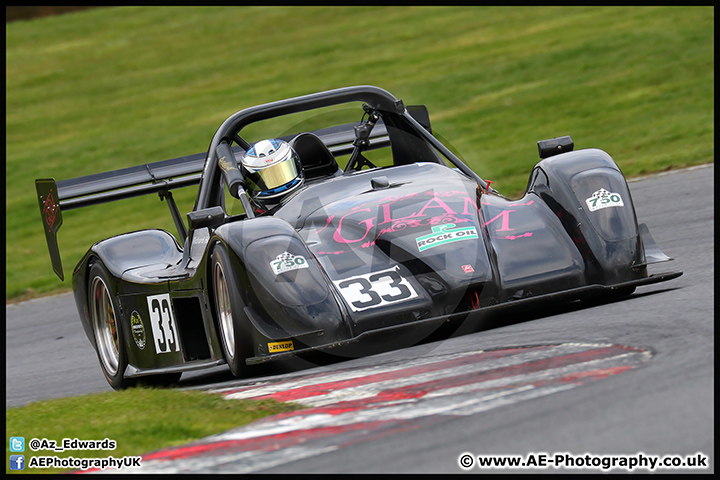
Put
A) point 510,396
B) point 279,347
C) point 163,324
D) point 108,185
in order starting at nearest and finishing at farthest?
point 510,396
point 279,347
point 163,324
point 108,185

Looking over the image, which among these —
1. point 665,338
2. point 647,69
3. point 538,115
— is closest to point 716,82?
point 647,69

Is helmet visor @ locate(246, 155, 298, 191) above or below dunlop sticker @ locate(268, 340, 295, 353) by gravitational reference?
above

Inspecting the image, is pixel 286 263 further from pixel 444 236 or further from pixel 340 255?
pixel 444 236

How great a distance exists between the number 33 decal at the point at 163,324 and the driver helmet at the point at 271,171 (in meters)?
0.94

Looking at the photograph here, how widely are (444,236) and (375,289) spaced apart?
0.49m

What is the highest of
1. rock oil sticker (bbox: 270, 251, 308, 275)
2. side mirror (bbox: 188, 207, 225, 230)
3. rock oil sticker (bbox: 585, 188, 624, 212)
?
side mirror (bbox: 188, 207, 225, 230)

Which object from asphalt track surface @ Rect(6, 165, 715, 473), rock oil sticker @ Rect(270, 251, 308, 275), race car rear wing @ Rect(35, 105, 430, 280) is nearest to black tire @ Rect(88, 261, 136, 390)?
race car rear wing @ Rect(35, 105, 430, 280)

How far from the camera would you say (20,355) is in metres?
8.23

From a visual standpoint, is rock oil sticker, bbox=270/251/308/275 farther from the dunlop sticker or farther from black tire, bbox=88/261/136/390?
black tire, bbox=88/261/136/390

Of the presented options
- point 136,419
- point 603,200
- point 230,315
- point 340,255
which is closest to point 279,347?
point 230,315

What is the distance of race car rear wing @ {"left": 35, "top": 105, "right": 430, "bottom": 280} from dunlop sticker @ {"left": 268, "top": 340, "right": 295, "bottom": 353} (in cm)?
236

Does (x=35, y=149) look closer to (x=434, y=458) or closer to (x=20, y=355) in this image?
(x=20, y=355)

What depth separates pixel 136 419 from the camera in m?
4.07

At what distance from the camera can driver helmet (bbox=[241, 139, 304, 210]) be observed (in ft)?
20.0
